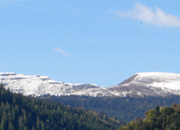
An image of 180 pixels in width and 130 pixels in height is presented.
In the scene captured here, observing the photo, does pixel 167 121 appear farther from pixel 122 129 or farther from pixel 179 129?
pixel 122 129

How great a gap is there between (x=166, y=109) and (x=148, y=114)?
761 centimetres

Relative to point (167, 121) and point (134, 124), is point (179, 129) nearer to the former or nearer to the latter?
point (167, 121)

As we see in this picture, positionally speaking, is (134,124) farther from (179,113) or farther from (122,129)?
(179,113)

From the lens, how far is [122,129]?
196m

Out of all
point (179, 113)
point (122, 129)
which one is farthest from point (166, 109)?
point (122, 129)

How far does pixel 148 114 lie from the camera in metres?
200

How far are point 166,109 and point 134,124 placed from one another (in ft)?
46.5

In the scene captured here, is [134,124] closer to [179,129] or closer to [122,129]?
[122,129]

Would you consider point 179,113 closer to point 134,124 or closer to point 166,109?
point 166,109

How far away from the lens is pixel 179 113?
19900 cm

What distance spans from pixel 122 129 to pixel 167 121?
1801 cm

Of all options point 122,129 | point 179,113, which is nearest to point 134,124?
point 122,129

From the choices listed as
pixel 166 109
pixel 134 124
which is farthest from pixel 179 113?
pixel 134 124
